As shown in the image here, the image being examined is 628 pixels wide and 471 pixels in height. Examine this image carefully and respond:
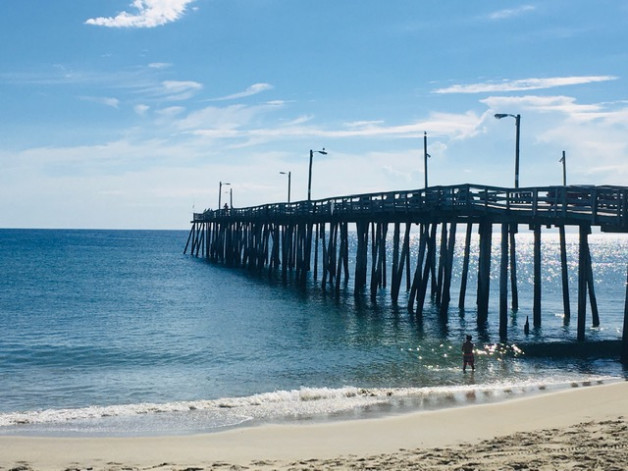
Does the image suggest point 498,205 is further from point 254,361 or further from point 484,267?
point 254,361

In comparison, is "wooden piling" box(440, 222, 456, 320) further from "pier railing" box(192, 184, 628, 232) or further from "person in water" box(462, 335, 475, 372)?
"person in water" box(462, 335, 475, 372)

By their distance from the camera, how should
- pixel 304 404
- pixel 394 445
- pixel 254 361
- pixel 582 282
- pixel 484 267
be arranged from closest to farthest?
pixel 394 445, pixel 304 404, pixel 254 361, pixel 582 282, pixel 484 267

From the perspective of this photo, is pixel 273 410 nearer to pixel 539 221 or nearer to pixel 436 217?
pixel 539 221

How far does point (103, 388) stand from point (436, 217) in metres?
16.6

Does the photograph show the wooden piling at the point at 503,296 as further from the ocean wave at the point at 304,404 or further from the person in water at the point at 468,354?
the ocean wave at the point at 304,404

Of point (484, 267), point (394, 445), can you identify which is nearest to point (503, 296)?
point (484, 267)

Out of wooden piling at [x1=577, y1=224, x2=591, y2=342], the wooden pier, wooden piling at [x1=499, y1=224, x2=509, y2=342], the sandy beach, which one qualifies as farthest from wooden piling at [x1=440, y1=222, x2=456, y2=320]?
the sandy beach

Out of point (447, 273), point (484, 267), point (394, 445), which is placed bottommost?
point (394, 445)

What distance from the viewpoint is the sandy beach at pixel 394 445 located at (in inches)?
386

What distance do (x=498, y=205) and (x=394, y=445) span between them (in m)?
15.0

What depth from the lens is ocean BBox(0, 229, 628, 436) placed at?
14617 mm

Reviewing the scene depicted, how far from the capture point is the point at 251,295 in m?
40.0

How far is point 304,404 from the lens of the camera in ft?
50.0

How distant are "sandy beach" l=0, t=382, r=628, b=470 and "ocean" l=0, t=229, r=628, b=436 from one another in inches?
40.0
